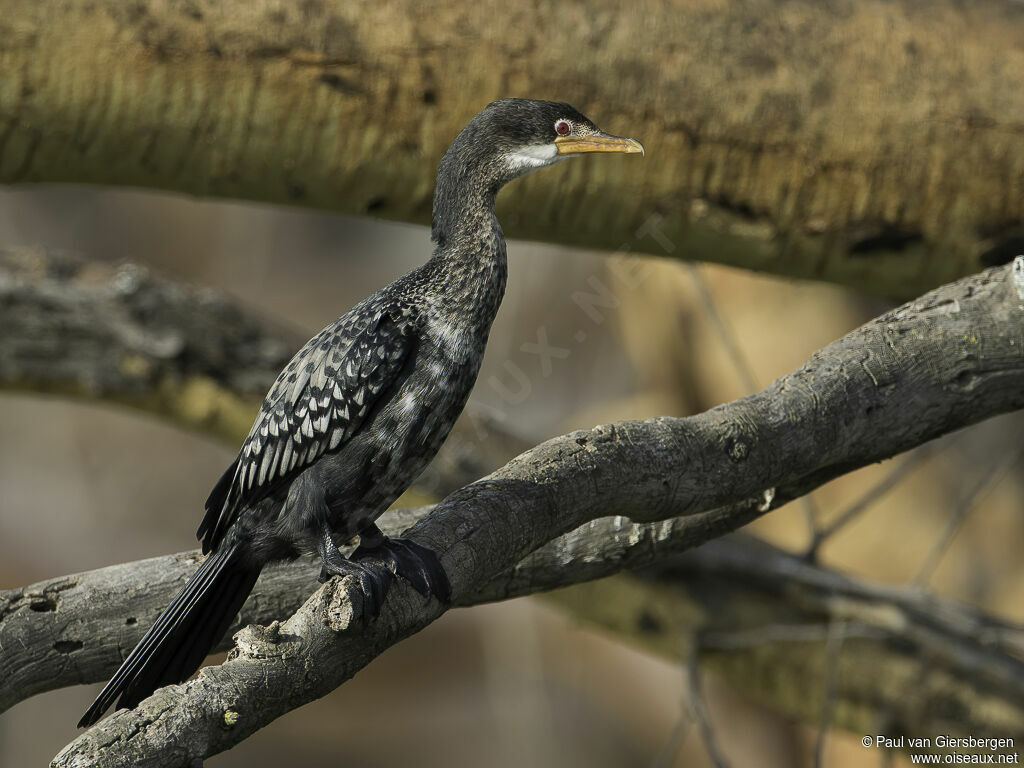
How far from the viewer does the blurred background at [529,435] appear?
4609 millimetres

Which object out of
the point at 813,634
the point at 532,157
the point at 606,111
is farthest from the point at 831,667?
the point at 532,157

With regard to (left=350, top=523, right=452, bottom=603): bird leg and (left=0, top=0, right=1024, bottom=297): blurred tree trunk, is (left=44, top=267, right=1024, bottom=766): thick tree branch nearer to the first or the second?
(left=350, top=523, right=452, bottom=603): bird leg

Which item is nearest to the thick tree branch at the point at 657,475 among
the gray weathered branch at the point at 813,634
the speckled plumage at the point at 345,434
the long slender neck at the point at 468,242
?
the speckled plumage at the point at 345,434

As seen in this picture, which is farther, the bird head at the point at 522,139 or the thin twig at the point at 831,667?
the thin twig at the point at 831,667

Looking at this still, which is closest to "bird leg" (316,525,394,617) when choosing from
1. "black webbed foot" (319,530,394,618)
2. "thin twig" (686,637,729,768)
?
"black webbed foot" (319,530,394,618)

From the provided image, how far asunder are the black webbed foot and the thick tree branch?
0.8 inches

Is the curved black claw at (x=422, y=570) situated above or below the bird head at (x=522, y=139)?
below

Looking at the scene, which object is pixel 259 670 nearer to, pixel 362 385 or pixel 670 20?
pixel 362 385

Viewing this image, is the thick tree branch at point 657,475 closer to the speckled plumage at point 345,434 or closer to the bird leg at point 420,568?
the bird leg at point 420,568

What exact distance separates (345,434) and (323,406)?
0.18 feet

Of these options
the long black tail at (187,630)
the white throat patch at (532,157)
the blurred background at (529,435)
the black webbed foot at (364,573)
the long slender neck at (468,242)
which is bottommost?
the blurred background at (529,435)

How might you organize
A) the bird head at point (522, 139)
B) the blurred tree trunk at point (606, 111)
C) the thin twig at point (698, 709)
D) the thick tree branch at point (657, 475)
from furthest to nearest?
the thin twig at point (698, 709) < the blurred tree trunk at point (606, 111) < the bird head at point (522, 139) < the thick tree branch at point (657, 475)

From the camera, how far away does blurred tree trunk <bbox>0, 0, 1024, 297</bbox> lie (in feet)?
7.87

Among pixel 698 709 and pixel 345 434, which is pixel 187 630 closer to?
pixel 345 434
